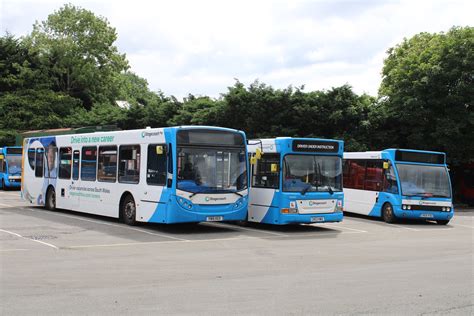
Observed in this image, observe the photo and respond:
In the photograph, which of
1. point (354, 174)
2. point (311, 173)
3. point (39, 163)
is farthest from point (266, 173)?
point (39, 163)

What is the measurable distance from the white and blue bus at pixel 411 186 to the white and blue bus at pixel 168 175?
6826 millimetres

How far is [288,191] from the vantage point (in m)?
17.1

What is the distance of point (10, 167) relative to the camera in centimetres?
3700

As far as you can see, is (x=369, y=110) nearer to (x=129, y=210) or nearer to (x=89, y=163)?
(x=89, y=163)

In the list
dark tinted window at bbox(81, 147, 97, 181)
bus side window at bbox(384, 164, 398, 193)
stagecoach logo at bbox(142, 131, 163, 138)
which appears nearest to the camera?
stagecoach logo at bbox(142, 131, 163, 138)

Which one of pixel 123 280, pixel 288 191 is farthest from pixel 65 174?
pixel 123 280

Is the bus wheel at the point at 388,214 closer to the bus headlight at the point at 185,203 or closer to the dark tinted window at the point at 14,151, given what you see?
the bus headlight at the point at 185,203

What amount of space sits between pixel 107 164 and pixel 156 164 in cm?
292

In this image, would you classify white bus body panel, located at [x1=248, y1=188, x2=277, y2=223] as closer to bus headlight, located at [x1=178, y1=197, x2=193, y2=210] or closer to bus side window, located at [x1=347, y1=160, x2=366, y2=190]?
bus headlight, located at [x1=178, y1=197, x2=193, y2=210]

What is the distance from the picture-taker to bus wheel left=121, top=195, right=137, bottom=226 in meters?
17.3

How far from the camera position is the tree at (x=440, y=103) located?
1318 inches

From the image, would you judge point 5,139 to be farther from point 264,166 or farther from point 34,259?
point 34,259

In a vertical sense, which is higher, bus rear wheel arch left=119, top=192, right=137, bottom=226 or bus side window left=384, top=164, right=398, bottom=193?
bus side window left=384, top=164, right=398, bottom=193

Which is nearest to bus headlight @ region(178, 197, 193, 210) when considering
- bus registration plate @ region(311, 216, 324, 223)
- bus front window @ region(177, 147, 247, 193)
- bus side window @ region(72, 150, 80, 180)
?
bus front window @ region(177, 147, 247, 193)
